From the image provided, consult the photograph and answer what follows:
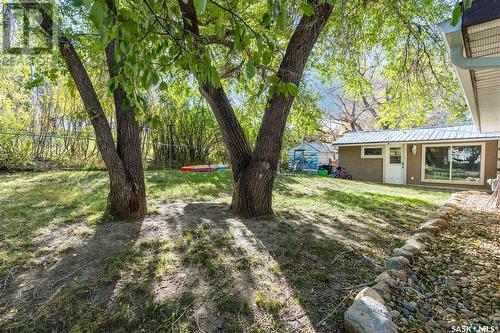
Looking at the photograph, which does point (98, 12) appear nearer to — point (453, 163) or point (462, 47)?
point (462, 47)

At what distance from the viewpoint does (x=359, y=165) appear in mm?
12055

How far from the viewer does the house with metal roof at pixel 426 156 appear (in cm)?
883

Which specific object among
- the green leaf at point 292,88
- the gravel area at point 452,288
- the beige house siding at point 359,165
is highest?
the green leaf at point 292,88

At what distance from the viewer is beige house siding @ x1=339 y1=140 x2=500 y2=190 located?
870 cm

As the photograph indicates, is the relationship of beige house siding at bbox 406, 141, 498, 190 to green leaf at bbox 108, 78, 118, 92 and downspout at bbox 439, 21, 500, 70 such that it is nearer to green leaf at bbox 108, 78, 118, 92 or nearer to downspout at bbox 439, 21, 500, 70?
downspout at bbox 439, 21, 500, 70

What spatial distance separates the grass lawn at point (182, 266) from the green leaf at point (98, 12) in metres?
1.47

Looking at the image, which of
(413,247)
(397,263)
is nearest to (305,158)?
(413,247)

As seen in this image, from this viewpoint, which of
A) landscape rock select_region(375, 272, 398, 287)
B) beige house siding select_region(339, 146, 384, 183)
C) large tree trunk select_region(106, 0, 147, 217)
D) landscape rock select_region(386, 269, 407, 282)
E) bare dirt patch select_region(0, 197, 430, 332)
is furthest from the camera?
beige house siding select_region(339, 146, 384, 183)

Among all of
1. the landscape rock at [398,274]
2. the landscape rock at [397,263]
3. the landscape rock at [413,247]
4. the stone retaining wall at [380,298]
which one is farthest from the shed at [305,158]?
the landscape rock at [398,274]

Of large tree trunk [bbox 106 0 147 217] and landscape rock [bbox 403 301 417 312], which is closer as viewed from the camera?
landscape rock [bbox 403 301 417 312]

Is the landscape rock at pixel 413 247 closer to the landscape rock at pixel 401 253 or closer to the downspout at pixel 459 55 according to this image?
the landscape rock at pixel 401 253

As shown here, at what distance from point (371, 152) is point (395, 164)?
3.80 feet

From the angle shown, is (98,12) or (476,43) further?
(476,43)

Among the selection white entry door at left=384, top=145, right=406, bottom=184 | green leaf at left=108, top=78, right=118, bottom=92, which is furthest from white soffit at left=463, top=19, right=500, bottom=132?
white entry door at left=384, top=145, right=406, bottom=184
